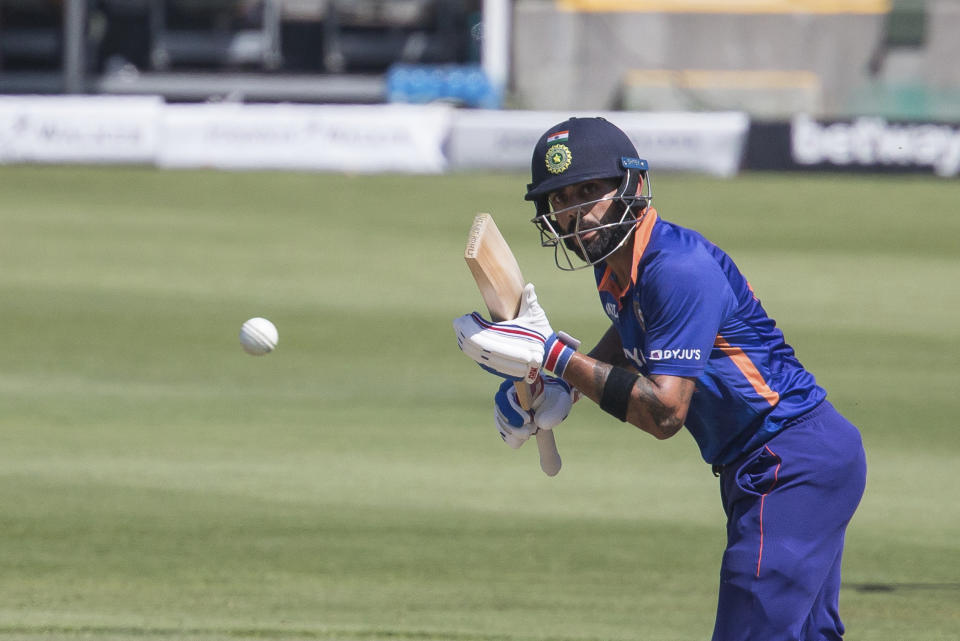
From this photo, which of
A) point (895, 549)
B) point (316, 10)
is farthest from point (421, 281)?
point (316, 10)

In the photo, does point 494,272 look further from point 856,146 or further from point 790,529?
point 856,146

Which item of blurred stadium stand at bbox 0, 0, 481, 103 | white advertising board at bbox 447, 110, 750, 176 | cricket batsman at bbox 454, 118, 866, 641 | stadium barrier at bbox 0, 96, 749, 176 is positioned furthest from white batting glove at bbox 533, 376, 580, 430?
blurred stadium stand at bbox 0, 0, 481, 103

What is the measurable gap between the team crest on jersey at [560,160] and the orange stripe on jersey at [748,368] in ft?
2.31

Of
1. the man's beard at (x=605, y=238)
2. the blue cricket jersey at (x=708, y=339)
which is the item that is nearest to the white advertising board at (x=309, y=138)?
the blue cricket jersey at (x=708, y=339)

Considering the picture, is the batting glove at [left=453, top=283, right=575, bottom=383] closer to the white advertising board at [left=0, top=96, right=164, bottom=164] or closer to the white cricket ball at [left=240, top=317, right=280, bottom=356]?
the white cricket ball at [left=240, top=317, right=280, bottom=356]

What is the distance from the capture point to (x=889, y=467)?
924 cm

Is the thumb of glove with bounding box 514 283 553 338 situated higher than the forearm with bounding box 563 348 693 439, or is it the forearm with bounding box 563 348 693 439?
the thumb of glove with bounding box 514 283 553 338

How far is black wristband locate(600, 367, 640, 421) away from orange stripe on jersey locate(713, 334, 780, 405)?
1.00 feet

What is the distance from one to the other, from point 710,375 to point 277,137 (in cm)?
2075

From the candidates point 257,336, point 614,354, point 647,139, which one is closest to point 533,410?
point 614,354

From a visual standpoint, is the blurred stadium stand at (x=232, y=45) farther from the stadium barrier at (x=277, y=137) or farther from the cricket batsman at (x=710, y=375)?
the cricket batsman at (x=710, y=375)

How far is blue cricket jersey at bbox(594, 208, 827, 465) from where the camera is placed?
411cm

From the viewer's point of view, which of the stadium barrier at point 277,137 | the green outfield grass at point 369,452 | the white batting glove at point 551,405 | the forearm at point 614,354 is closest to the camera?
the white batting glove at point 551,405

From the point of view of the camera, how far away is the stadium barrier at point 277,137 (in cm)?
2425
